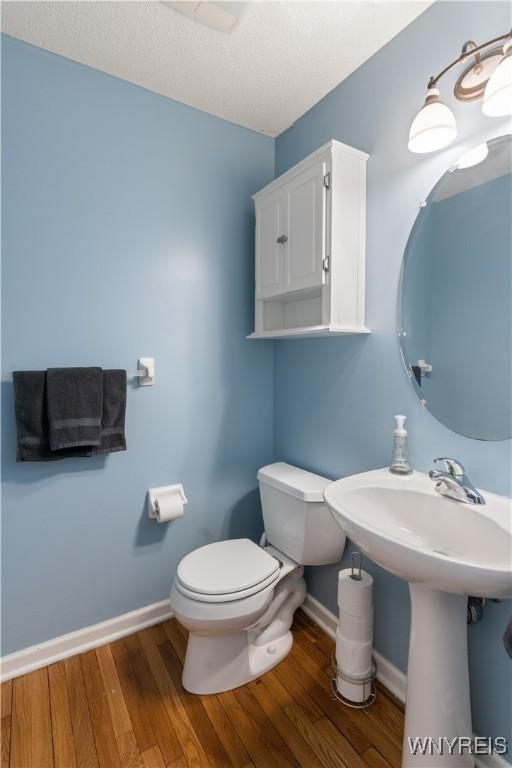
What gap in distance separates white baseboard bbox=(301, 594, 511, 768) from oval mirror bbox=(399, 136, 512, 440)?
0.95m

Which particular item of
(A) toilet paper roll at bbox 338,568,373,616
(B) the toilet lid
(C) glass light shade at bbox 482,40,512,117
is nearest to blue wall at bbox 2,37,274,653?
(B) the toilet lid

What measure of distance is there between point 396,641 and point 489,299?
1.25 m

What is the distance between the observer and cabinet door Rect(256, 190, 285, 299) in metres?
1.61

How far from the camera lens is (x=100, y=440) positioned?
1.50 metres

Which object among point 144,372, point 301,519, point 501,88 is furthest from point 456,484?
point 144,372

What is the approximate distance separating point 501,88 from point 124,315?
4.74 ft

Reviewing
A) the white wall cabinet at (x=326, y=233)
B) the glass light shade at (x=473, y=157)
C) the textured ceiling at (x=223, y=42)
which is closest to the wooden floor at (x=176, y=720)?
the white wall cabinet at (x=326, y=233)

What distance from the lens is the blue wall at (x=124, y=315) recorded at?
140cm

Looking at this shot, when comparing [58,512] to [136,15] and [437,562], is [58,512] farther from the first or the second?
[136,15]

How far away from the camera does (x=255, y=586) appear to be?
1.34 metres

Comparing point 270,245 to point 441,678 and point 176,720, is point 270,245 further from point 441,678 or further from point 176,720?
point 176,720

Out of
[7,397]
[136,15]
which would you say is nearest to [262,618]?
[7,397]

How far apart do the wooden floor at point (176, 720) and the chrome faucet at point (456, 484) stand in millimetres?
863

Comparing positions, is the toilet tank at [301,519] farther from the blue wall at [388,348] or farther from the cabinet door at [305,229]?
the cabinet door at [305,229]
